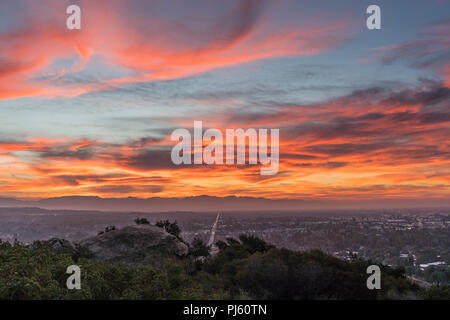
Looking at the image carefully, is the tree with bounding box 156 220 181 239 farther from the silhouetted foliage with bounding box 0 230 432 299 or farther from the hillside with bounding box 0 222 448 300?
the silhouetted foliage with bounding box 0 230 432 299

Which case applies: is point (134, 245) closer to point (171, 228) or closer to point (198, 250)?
point (198, 250)

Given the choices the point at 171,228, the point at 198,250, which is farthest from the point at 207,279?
the point at 171,228

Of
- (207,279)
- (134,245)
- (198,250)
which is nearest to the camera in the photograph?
(207,279)

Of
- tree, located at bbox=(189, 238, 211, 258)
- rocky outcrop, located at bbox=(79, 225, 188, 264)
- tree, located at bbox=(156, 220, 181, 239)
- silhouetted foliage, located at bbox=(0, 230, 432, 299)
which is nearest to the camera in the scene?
silhouetted foliage, located at bbox=(0, 230, 432, 299)

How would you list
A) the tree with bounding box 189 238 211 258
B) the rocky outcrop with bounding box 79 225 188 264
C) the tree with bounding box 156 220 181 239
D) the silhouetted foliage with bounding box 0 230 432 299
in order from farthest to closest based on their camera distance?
1. the tree with bounding box 156 220 181 239
2. the tree with bounding box 189 238 211 258
3. the rocky outcrop with bounding box 79 225 188 264
4. the silhouetted foliage with bounding box 0 230 432 299

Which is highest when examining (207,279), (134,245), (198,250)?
(134,245)

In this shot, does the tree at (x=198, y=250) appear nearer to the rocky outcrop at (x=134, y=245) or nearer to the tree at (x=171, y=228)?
the rocky outcrop at (x=134, y=245)

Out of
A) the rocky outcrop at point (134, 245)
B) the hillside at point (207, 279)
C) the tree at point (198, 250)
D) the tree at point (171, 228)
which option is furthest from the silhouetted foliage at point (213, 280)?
the tree at point (171, 228)

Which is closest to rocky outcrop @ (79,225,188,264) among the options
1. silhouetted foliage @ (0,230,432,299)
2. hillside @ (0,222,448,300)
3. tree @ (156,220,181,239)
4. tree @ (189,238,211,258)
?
hillside @ (0,222,448,300)

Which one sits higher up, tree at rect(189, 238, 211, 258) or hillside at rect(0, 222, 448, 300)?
hillside at rect(0, 222, 448, 300)

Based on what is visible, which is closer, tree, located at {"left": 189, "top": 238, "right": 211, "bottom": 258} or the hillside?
the hillside
